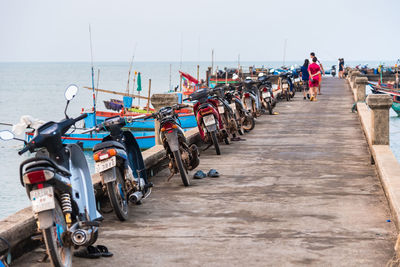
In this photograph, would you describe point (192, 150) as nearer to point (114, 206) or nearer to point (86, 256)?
point (114, 206)

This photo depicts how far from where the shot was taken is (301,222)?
24.2 feet

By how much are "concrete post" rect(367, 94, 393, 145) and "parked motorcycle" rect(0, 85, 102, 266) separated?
6355 mm

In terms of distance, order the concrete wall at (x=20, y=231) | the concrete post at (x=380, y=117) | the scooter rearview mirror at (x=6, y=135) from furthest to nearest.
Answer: the concrete post at (x=380, y=117), the concrete wall at (x=20, y=231), the scooter rearview mirror at (x=6, y=135)

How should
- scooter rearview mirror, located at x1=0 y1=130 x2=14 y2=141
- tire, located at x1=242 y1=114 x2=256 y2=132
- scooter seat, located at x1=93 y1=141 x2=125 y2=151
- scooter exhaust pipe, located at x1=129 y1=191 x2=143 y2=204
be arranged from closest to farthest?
scooter rearview mirror, located at x1=0 y1=130 x2=14 y2=141 → scooter seat, located at x1=93 y1=141 x2=125 y2=151 → scooter exhaust pipe, located at x1=129 y1=191 x2=143 y2=204 → tire, located at x1=242 y1=114 x2=256 y2=132

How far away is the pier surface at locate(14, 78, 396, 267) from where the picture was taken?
20.3 feet

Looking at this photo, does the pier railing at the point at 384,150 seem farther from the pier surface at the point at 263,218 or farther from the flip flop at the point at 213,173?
the flip flop at the point at 213,173

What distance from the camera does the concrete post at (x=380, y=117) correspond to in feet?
35.9

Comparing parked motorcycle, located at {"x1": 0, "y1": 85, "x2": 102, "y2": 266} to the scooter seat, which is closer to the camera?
parked motorcycle, located at {"x1": 0, "y1": 85, "x2": 102, "y2": 266}

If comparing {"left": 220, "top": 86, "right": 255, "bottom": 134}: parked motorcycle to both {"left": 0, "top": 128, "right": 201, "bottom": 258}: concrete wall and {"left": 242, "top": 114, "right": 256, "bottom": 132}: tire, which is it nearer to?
{"left": 242, "top": 114, "right": 256, "bottom": 132}: tire

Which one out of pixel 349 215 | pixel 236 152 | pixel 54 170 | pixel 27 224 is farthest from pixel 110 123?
pixel 236 152

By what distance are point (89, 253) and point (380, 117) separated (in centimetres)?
657

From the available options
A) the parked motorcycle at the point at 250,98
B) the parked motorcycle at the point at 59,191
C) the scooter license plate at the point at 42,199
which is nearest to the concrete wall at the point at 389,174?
the parked motorcycle at the point at 59,191

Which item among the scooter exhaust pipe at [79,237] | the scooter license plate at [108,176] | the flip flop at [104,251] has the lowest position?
the flip flop at [104,251]

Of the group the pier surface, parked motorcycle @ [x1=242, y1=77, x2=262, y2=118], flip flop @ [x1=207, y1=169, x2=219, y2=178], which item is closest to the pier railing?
the pier surface
